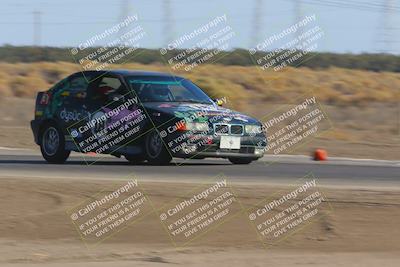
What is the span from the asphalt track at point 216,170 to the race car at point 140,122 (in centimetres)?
28

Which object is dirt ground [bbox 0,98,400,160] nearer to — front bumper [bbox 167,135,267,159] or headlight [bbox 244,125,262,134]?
headlight [bbox 244,125,262,134]

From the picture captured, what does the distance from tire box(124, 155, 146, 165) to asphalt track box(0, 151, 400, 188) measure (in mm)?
120

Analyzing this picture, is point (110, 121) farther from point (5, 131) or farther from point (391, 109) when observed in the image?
point (391, 109)

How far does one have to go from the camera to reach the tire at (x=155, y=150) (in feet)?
55.6

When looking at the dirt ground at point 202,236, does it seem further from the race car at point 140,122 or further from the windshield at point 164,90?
the windshield at point 164,90

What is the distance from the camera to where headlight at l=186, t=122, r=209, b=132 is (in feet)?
55.1

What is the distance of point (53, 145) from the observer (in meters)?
18.0

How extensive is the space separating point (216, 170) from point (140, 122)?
4.70 feet

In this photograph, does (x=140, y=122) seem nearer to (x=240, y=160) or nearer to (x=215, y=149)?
(x=215, y=149)

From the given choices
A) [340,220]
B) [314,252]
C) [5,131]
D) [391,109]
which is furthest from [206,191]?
→ [391,109]

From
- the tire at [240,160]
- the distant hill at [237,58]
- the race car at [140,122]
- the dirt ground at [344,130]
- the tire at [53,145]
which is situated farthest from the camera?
the distant hill at [237,58]

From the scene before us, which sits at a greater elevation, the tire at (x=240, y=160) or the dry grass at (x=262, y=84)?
the tire at (x=240, y=160)

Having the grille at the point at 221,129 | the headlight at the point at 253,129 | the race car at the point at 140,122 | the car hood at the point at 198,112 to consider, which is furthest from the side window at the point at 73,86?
the headlight at the point at 253,129

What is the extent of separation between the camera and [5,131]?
25.7 metres
